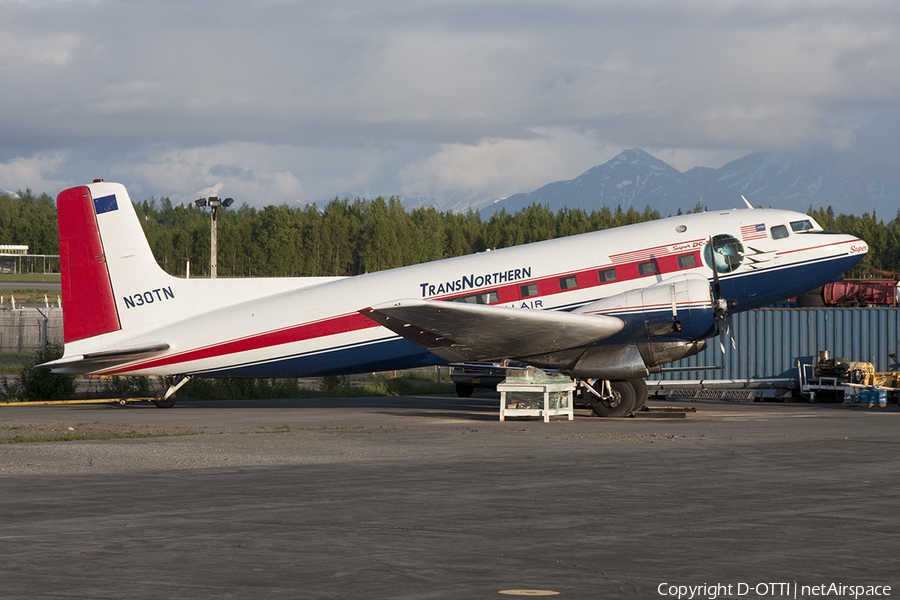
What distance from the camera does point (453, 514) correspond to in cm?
1034

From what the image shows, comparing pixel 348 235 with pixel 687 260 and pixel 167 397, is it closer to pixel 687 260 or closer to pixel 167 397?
pixel 167 397

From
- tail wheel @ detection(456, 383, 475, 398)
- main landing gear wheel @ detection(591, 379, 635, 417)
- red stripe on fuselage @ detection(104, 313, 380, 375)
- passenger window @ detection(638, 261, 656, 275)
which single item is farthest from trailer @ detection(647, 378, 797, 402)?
red stripe on fuselage @ detection(104, 313, 380, 375)

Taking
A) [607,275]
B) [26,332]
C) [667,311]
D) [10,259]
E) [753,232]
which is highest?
[10,259]

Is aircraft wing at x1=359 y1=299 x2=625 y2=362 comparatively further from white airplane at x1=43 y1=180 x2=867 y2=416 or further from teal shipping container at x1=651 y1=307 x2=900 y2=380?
teal shipping container at x1=651 y1=307 x2=900 y2=380

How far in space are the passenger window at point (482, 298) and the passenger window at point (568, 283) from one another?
64.9 inches

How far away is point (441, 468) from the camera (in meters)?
14.2

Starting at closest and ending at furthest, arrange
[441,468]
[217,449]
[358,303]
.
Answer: [441,468] < [217,449] < [358,303]

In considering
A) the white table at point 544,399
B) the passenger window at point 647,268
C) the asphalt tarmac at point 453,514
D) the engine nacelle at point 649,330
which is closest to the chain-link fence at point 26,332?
the asphalt tarmac at point 453,514

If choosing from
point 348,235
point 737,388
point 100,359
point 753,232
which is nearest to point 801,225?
point 753,232

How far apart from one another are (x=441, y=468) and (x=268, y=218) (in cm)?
11617

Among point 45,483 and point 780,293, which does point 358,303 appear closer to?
point 780,293

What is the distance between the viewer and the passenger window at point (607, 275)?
23.3 m

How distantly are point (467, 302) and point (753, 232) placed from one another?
7389 mm

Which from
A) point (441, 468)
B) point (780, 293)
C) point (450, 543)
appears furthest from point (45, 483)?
point (780, 293)
